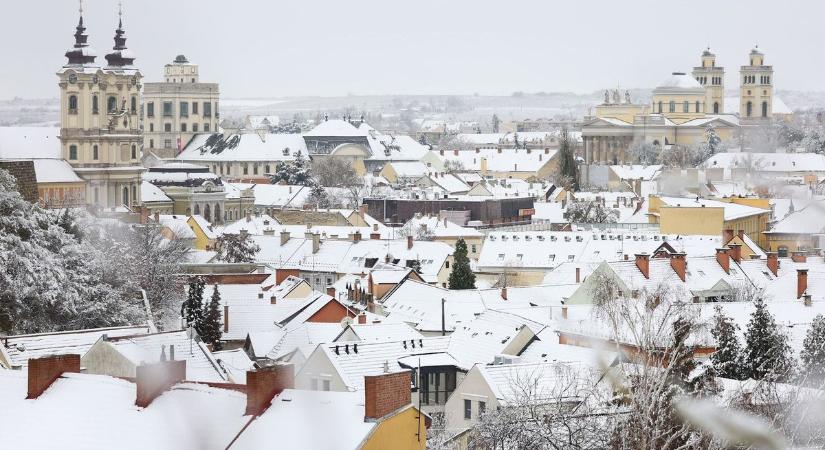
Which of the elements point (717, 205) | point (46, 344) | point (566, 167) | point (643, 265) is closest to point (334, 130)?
point (566, 167)

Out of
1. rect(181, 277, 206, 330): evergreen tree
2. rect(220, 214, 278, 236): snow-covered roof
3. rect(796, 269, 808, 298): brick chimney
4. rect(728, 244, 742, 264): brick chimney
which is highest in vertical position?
rect(796, 269, 808, 298): brick chimney

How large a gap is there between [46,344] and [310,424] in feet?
26.1

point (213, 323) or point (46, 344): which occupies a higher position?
point (46, 344)

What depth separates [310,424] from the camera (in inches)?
→ 221

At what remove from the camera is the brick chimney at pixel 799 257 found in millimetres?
24594

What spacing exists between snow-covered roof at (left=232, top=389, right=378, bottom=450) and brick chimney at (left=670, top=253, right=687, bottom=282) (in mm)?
14642

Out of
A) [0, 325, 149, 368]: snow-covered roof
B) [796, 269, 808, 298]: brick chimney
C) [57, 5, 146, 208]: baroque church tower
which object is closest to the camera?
[0, 325, 149, 368]: snow-covered roof

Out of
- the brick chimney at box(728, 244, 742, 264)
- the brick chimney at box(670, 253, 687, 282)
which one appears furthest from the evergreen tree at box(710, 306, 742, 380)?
the brick chimney at box(728, 244, 742, 264)

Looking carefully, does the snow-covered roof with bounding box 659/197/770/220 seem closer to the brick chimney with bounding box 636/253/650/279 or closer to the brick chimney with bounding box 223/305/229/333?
the brick chimney with bounding box 636/253/650/279

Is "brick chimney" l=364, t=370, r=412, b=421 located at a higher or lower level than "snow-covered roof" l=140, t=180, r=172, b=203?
higher

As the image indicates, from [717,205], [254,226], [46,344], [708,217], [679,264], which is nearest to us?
[46,344]

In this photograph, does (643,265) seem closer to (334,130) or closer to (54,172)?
(54,172)

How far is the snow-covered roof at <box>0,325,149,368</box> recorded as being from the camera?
1235 cm

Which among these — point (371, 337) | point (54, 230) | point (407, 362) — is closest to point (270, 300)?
point (54, 230)
